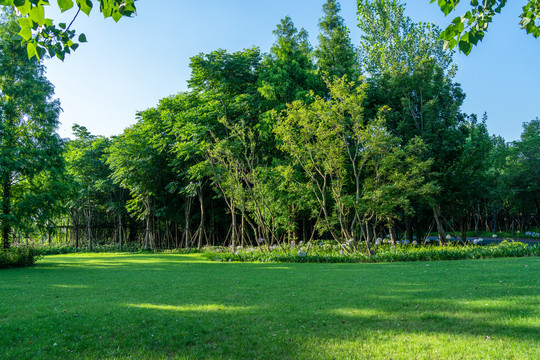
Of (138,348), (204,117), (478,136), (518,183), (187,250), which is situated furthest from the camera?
(518,183)

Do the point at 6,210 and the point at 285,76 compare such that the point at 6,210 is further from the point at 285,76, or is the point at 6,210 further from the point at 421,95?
the point at 421,95

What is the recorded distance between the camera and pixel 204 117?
1836 cm

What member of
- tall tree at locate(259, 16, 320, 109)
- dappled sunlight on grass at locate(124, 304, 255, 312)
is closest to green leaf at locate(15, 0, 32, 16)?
dappled sunlight on grass at locate(124, 304, 255, 312)

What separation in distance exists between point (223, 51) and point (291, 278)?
1519 cm

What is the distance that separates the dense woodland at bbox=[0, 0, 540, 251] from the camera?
1337 centimetres

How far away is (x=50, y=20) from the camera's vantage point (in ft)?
7.55

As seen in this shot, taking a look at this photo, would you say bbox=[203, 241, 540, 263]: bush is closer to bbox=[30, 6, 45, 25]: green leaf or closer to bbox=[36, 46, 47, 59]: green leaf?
bbox=[36, 46, 47, 59]: green leaf

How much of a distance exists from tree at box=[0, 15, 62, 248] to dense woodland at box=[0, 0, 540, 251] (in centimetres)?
5

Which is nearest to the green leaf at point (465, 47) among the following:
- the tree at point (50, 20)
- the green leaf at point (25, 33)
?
the tree at point (50, 20)

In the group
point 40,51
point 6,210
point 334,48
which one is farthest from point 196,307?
point 334,48

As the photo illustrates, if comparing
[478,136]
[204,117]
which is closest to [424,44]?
[478,136]

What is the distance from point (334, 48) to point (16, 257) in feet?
63.7

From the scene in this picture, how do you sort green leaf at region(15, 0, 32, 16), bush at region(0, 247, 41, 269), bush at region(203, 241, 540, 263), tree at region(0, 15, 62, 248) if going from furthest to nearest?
1. tree at region(0, 15, 62, 248)
2. bush at region(0, 247, 41, 269)
3. bush at region(203, 241, 540, 263)
4. green leaf at region(15, 0, 32, 16)

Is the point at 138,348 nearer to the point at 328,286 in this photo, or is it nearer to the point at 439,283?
the point at 328,286
